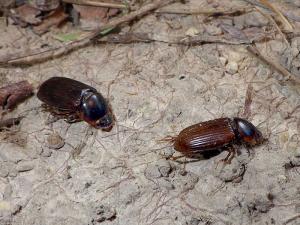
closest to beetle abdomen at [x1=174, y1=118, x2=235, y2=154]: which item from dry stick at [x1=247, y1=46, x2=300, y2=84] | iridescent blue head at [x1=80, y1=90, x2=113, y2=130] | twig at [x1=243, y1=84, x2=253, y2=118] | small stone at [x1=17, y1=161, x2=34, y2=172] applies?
twig at [x1=243, y1=84, x2=253, y2=118]

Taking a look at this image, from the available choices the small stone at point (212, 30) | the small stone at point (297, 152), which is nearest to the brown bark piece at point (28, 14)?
the small stone at point (212, 30)

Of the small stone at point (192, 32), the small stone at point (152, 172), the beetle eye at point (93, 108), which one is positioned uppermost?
the small stone at point (192, 32)

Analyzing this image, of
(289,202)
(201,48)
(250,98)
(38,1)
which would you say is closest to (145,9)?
(201,48)

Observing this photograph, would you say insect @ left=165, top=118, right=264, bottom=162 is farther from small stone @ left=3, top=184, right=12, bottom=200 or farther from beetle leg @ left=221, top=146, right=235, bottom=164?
small stone @ left=3, top=184, right=12, bottom=200

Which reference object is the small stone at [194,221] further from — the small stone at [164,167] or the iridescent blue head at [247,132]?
the iridescent blue head at [247,132]

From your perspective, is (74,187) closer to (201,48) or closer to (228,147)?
(228,147)

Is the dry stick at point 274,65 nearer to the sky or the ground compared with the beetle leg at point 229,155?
nearer to the sky

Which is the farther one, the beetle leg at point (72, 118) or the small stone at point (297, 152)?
the beetle leg at point (72, 118)
